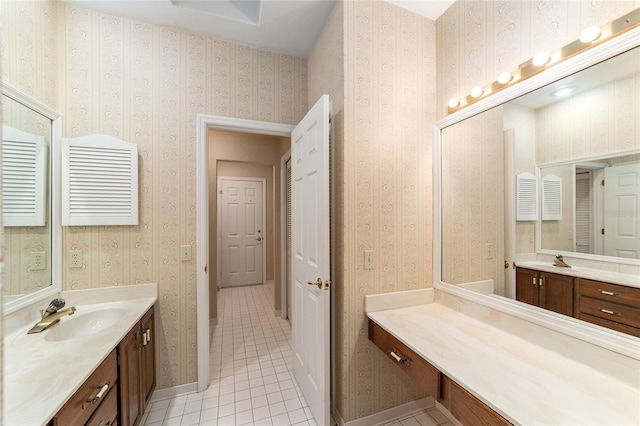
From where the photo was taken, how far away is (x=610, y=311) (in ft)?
3.22

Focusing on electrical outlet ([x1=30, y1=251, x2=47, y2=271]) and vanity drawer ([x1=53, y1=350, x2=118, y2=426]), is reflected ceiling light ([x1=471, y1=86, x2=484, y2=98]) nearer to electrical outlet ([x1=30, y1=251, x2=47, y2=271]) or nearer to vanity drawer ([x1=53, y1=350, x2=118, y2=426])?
vanity drawer ([x1=53, y1=350, x2=118, y2=426])

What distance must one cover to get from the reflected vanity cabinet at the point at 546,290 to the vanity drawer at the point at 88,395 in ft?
6.43

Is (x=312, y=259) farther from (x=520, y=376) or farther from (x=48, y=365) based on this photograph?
(x=48, y=365)

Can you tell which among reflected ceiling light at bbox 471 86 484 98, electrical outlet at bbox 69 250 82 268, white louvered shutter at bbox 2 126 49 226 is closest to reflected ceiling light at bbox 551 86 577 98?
reflected ceiling light at bbox 471 86 484 98

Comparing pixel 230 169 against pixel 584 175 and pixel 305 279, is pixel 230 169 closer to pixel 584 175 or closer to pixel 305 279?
pixel 305 279

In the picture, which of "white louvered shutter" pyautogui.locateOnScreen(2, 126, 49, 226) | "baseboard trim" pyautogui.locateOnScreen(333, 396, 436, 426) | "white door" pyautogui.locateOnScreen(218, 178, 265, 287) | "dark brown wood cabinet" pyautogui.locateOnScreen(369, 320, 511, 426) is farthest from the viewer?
"white door" pyautogui.locateOnScreen(218, 178, 265, 287)

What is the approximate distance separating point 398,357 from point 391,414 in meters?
0.66

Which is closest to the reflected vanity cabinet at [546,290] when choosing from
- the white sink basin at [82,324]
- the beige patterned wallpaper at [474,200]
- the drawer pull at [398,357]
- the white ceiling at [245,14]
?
the beige patterned wallpaper at [474,200]

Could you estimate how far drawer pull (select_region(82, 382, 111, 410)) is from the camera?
100 cm

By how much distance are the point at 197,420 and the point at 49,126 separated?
2.09 meters

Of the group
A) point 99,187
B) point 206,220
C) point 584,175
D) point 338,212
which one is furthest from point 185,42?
point 584,175

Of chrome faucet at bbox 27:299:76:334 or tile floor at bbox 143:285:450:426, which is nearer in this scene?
chrome faucet at bbox 27:299:76:334

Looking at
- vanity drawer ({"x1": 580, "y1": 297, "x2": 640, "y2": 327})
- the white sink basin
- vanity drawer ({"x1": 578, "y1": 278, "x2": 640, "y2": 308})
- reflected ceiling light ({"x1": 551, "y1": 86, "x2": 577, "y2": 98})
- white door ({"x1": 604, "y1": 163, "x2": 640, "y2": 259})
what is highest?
reflected ceiling light ({"x1": 551, "y1": 86, "x2": 577, "y2": 98})

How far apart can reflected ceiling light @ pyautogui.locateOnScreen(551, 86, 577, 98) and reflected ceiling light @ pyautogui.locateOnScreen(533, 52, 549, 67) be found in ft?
0.47
